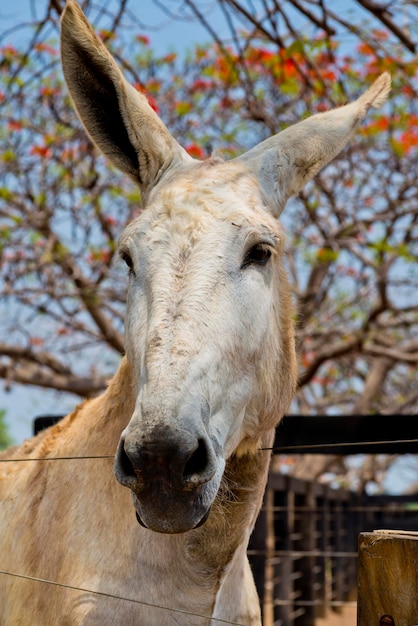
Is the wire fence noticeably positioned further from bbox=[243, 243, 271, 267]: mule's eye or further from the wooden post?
the wooden post

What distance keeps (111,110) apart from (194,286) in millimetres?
1112

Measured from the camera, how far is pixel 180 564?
2.63m

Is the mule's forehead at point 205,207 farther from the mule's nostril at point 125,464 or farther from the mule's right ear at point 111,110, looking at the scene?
the mule's nostril at point 125,464

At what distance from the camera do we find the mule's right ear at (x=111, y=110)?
2.92 metres

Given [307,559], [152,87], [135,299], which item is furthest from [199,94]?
[135,299]

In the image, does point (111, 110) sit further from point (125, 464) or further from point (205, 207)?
point (125, 464)

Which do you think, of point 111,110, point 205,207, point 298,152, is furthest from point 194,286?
point 111,110

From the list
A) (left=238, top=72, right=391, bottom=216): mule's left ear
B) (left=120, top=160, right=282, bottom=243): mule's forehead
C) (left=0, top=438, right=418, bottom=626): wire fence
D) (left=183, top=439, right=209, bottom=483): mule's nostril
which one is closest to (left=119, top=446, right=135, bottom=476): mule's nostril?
(left=183, top=439, right=209, bottom=483): mule's nostril

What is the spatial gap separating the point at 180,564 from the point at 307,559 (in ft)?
28.3

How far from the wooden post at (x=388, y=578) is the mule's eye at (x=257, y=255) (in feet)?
3.22

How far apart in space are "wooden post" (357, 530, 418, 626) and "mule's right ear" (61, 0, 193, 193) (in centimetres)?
163

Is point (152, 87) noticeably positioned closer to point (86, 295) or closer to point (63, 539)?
point (86, 295)

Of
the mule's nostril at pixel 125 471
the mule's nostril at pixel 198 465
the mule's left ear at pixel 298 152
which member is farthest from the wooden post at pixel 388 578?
the mule's left ear at pixel 298 152

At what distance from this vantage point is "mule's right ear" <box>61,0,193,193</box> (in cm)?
292
